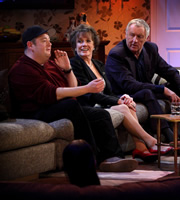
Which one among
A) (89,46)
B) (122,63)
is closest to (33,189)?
(89,46)

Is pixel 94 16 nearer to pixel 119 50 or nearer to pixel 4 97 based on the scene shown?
pixel 119 50

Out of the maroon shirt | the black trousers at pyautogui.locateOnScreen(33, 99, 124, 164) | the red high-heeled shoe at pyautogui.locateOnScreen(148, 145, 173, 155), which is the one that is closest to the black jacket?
the red high-heeled shoe at pyautogui.locateOnScreen(148, 145, 173, 155)

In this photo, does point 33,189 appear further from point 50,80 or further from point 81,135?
point 50,80

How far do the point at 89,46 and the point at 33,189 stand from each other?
2.43 m

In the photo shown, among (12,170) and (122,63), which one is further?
(122,63)

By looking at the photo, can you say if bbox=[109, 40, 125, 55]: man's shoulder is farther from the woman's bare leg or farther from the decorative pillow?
the decorative pillow

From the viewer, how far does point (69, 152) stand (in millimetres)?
1045

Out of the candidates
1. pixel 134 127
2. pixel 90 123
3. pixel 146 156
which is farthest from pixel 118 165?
pixel 134 127

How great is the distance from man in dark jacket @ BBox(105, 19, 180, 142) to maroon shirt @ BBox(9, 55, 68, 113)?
3.56 ft

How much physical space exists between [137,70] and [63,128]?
1.52m

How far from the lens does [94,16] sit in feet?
16.7

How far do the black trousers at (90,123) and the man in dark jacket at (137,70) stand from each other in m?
0.86

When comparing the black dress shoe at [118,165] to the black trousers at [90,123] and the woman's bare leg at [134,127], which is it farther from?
the woman's bare leg at [134,127]

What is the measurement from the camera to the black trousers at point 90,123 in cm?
254
